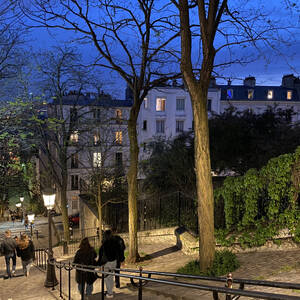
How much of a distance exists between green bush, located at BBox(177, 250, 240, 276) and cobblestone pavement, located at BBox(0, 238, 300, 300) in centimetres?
20

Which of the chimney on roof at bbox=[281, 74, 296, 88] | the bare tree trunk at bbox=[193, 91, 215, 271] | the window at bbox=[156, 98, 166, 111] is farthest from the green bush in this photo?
the chimney on roof at bbox=[281, 74, 296, 88]

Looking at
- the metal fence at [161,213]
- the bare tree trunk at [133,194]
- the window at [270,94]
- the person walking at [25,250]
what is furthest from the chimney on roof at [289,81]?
the person walking at [25,250]

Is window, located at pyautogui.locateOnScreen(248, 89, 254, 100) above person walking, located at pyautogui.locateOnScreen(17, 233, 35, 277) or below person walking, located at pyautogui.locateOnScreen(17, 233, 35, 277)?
above

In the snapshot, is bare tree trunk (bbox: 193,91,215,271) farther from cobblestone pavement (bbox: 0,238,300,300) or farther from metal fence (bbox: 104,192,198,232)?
metal fence (bbox: 104,192,198,232)

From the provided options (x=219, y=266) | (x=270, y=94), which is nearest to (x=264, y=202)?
(x=219, y=266)

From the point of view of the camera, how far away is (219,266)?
730 centimetres

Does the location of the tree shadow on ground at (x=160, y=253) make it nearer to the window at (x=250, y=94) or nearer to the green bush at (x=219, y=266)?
the green bush at (x=219, y=266)

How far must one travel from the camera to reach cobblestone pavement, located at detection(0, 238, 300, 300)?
19.1 feet

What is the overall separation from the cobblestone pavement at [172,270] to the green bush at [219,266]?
0.66 feet

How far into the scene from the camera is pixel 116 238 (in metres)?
6.98

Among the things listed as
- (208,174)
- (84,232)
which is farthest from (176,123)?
(208,174)

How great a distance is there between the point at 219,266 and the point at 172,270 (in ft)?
5.27

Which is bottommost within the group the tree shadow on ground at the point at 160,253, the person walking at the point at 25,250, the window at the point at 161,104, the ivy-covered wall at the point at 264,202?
the tree shadow on ground at the point at 160,253

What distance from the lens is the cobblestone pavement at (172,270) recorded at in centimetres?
581
